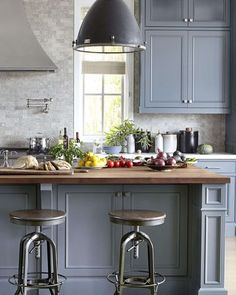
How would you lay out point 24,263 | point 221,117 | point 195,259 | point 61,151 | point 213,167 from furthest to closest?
point 221,117 < point 213,167 < point 61,151 < point 195,259 < point 24,263

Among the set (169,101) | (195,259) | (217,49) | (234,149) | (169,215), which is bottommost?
(195,259)

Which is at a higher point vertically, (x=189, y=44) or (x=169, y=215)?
(x=189, y=44)

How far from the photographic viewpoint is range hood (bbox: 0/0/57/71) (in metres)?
6.23

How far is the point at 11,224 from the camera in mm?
3912

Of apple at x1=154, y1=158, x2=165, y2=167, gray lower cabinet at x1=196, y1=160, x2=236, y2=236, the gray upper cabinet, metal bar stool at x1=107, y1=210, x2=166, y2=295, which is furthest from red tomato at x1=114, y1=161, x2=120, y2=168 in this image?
the gray upper cabinet

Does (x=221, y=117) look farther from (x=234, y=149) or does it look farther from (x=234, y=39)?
(x=234, y=39)

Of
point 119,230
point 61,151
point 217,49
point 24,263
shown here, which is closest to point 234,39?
point 217,49

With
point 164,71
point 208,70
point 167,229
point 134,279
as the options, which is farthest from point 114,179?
point 208,70

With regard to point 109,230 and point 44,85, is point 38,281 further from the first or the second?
point 44,85

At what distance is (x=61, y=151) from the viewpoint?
15.0 feet

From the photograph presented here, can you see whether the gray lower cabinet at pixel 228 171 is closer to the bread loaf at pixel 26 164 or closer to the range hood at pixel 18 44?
the range hood at pixel 18 44

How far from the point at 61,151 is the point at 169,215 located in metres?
1.13

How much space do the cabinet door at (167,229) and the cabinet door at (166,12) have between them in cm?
299

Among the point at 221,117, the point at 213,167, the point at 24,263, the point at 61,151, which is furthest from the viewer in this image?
the point at 221,117
